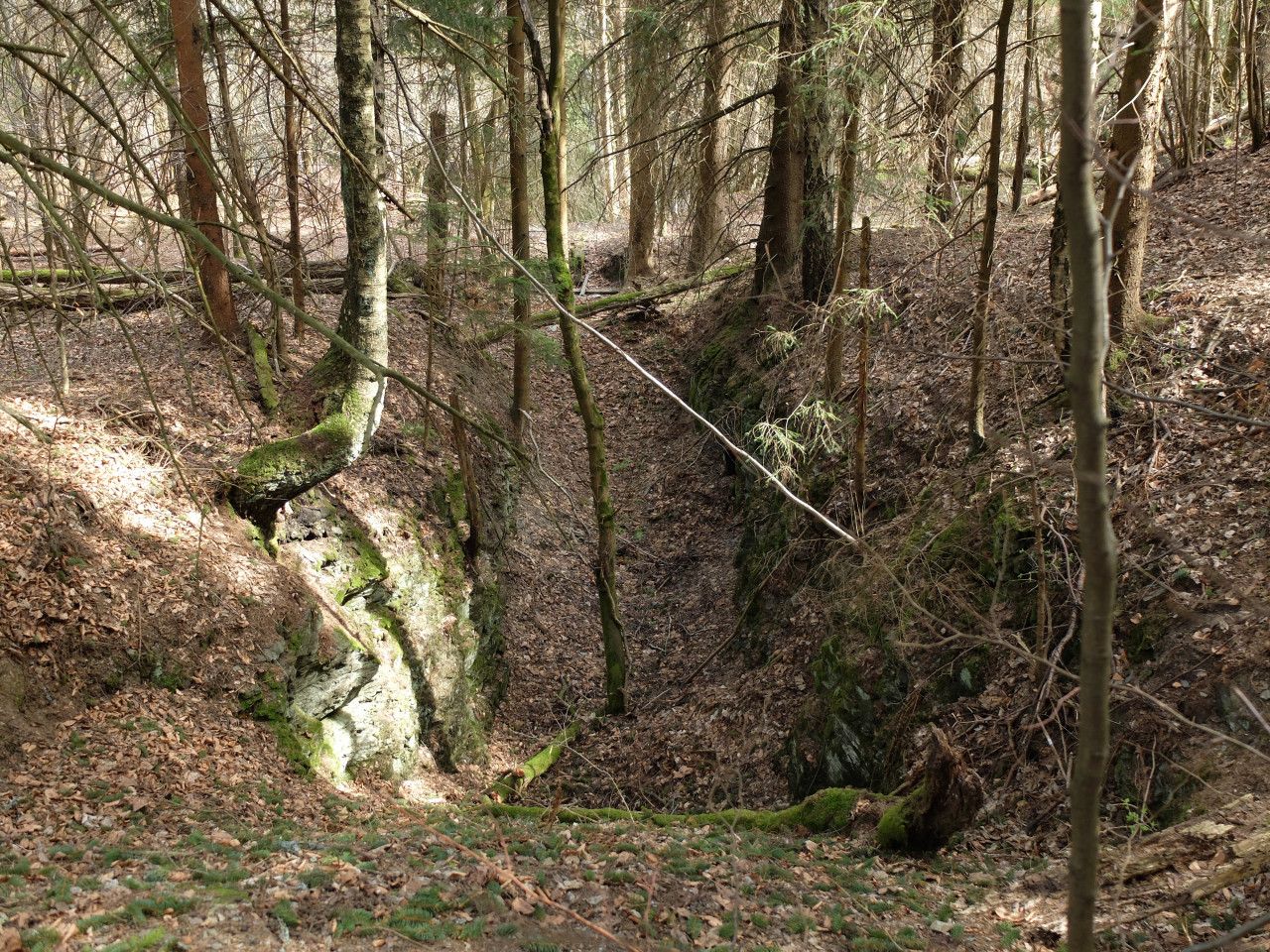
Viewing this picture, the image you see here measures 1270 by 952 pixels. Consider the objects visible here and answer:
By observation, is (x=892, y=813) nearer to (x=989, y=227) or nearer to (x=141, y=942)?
(x=141, y=942)

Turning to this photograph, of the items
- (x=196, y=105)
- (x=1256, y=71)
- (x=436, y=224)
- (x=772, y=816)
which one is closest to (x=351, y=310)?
(x=196, y=105)

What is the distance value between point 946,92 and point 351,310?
6149mm

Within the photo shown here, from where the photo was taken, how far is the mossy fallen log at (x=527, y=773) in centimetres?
869

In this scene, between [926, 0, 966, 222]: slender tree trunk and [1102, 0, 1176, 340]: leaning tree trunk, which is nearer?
[1102, 0, 1176, 340]: leaning tree trunk

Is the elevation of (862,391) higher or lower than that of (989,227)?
lower

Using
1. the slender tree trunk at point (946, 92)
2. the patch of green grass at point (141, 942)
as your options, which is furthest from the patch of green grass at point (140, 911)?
the slender tree trunk at point (946, 92)

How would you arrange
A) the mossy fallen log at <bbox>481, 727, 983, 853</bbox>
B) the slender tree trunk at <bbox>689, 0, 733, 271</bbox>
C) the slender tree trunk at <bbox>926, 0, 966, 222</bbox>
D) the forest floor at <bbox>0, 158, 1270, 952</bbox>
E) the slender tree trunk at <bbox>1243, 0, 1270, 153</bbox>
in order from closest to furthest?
the forest floor at <bbox>0, 158, 1270, 952</bbox>
the mossy fallen log at <bbox>481, 727, 983, 853</bbox>
the slender tree trunk at <bbox>926, 0, 966, 222</bbox>
the slender tree trunk at <bbox>1243, 0, 1270, 153</bbox>
the slender tree trunk at <bbox>689, 0, 733, 271</bbox>

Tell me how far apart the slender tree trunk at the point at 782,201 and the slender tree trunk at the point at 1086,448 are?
10601mm

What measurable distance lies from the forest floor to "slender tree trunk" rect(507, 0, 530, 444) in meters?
1.97

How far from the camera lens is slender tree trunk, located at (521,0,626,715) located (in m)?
8.75

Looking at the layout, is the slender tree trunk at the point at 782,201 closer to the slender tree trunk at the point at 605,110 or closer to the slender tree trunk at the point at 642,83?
the slender tree trunk at the point at 642,83

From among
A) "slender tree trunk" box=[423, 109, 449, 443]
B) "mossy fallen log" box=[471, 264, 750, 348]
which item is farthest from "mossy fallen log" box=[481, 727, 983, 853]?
"mossy fallen log" box=[471, 264, 750, 348]

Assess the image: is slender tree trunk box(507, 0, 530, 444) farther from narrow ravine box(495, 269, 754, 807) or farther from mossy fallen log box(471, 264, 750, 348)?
mossy fallen log box(471, 264, 750, 348)

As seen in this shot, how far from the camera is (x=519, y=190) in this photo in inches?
462
